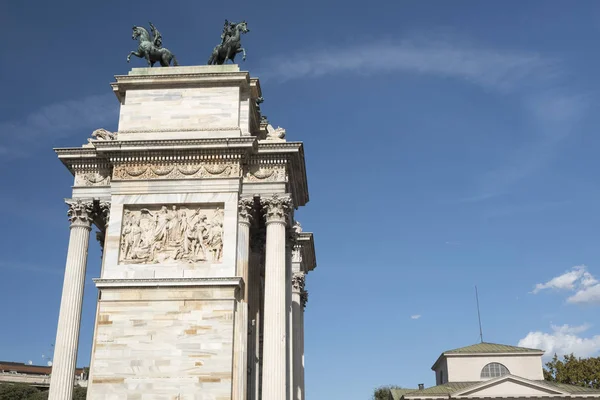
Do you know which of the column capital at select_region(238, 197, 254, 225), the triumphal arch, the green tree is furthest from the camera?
the green tree

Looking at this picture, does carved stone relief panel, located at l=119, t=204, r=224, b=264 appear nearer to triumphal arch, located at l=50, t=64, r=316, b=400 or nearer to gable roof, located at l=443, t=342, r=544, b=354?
triumphal arch, located at l=50, t=64, r=316, b=400

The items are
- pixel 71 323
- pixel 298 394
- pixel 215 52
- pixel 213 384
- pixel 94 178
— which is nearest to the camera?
pixel 213 384

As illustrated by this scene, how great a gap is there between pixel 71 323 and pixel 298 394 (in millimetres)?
14694

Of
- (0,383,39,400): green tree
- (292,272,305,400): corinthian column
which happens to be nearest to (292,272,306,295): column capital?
(292,272,305,400): corinthian column

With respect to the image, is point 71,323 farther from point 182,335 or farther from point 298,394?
point 298,394

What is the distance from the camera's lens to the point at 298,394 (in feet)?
119

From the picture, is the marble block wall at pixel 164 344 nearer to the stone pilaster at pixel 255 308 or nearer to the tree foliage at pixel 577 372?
the stone pilaster at pixel 255 308

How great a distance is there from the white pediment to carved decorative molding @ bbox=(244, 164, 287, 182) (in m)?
36.1

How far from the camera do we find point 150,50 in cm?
2958

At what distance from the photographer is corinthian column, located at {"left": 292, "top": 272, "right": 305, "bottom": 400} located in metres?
35.5

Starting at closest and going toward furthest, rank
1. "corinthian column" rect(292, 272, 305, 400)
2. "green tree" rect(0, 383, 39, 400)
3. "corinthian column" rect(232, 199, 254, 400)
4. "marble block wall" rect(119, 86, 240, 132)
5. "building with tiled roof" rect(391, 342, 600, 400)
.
→ 1. "corinthian column" rect(232, 199, 254, 400)
2. "marble block wall" rect(119, 86, 240, 132)
3. "corinthian column" rect(292, 272, 305, 400)
4. "building with tiled roof" rect(391, 342, 600, 400)
5. "green tree" rect(0, 383, 39, 400)

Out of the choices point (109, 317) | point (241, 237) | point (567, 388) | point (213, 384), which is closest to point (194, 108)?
point (241, 237)

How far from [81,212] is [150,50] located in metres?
7.43

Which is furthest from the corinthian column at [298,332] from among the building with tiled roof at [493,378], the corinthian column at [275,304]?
the building with tiled roof at [493,378]
